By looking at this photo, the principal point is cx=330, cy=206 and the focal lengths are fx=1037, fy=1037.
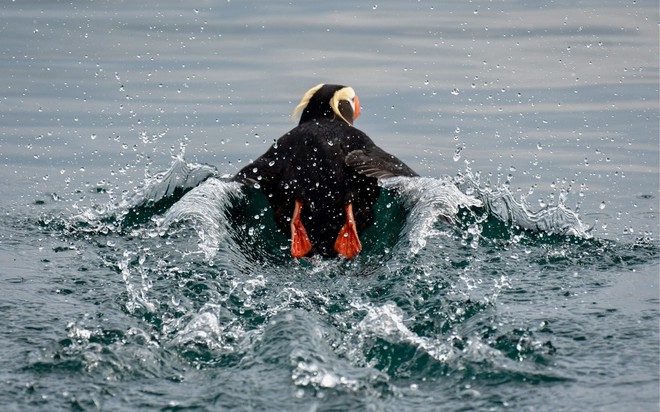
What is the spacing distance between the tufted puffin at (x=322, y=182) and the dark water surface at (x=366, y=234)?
0.24 m

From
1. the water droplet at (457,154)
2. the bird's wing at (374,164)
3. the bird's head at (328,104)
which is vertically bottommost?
the water droplet at (457,154)

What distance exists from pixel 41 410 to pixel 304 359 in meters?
1.14

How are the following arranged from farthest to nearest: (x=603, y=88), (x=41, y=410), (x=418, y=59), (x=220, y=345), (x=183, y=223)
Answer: (x=418, y=59) < (x=603, y=88) < (x=183, y=223) < (x=220, y=345) < (x=41, y=410)

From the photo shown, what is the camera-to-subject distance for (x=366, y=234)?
26.6ft

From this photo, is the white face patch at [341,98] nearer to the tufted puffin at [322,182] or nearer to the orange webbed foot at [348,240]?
the tufted puffin at [322,182]

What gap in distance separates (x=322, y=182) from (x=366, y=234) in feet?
2.30

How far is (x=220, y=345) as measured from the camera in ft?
16.5

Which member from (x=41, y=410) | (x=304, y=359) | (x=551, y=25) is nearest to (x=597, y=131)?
(x=551, y=25)

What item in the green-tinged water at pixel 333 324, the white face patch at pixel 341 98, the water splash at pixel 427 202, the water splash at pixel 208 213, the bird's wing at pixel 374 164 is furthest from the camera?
the white face patch at pixel 341 98

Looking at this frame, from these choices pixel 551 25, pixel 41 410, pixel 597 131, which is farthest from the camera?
pixel 551 25

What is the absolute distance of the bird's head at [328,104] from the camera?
857 centimetres

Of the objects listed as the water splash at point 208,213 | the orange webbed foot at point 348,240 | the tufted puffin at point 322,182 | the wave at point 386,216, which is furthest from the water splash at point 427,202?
the water splash at point 208,213

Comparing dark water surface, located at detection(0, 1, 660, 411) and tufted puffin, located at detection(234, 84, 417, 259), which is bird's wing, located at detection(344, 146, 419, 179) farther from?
dark water surface, located at detection(0, 1, 660, 411)

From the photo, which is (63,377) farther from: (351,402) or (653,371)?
(653,371)
